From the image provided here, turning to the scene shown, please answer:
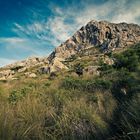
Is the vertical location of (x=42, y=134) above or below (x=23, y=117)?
below

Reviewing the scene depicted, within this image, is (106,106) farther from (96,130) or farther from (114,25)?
(114,25)

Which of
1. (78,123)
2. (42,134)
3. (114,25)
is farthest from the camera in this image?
(114,25)

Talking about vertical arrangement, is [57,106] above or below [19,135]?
above

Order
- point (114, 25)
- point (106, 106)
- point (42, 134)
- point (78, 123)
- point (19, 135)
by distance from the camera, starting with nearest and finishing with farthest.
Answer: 1. point (19, 135)
2. point (42, 134)
3. point (78, 123)
4. point (106, 106)
5. point (114, 25)

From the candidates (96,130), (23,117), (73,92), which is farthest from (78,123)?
(73,92)

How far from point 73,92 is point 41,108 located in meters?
2.12

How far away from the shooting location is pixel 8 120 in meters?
3.79

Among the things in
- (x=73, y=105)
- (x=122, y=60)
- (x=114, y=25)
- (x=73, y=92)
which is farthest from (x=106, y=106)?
(x=114, y=25)

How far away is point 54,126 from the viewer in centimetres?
418

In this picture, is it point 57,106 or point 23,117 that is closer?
point 23,117

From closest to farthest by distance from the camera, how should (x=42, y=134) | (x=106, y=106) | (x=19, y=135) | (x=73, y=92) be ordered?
(x=19, y=135), (x=42, y=134), (x=106, y=106), (x=73, y=92)

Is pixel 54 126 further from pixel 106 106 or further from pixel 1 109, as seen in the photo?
pixel 106 106

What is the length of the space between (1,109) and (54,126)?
0.81 metres

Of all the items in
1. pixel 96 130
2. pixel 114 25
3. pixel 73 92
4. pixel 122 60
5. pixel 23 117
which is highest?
pixel 114 25
